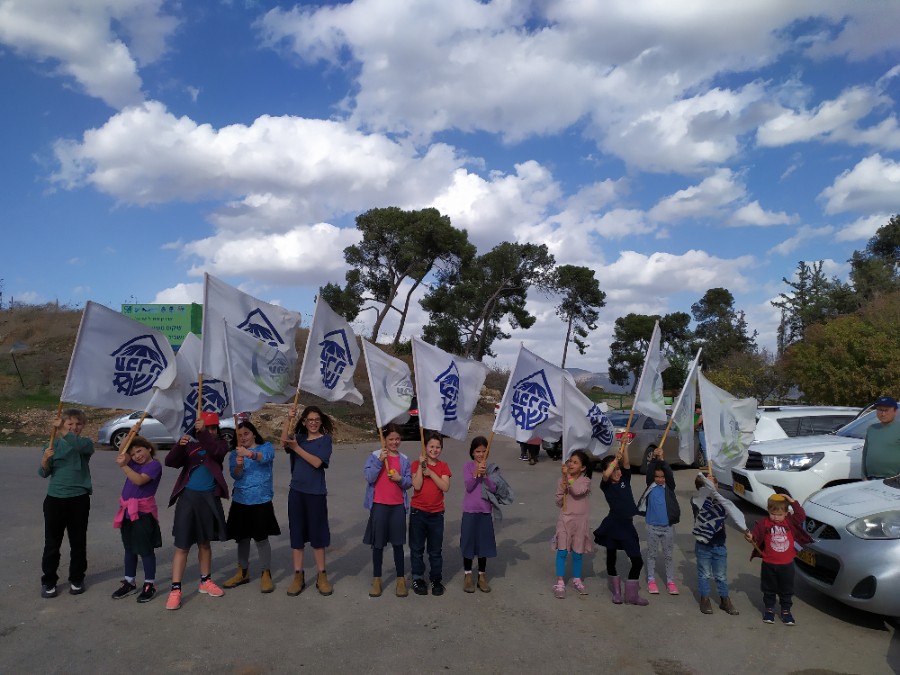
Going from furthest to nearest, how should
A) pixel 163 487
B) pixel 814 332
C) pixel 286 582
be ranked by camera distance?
pixel 814 332 < pixel 163 487 < pixel 286 582

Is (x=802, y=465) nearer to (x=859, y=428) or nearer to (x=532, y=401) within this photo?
(x=859, y=428)

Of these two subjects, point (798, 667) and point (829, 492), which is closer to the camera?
point (798, 667)

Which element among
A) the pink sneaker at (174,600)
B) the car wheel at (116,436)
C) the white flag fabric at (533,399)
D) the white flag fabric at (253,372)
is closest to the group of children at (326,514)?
the pink sneaker at (174,600)

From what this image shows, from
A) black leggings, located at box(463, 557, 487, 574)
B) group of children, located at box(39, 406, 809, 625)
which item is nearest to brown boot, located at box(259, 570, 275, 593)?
group of children, located at box(39, 406, 809, 625)

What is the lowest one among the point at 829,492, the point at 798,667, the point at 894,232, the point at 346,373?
the point at 798,667

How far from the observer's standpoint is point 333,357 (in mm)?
6645

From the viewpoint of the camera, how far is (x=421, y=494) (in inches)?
239

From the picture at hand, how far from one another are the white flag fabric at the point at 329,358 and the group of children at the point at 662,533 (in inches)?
91.6

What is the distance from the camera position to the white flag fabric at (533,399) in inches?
266

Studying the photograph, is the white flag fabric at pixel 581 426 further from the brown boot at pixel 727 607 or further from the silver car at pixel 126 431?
the silver car at pixel 126 431

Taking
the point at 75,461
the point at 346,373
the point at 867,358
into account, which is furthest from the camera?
the point at 867,358

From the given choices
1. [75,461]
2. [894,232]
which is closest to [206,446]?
[75,461]

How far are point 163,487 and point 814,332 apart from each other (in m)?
21.2

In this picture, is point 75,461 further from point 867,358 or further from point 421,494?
point 867,358
